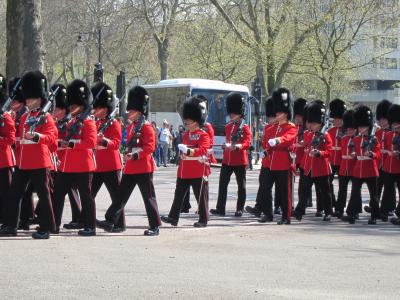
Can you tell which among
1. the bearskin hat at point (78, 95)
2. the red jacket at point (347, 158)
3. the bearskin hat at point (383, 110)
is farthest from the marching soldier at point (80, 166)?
the bearskin hat at point (383, 110)

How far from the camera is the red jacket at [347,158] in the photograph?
14531 millimetres

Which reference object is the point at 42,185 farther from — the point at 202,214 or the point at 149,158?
the point at 202,214

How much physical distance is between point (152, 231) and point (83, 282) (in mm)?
3630

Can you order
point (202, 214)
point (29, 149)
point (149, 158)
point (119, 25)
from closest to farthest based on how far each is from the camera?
point (29, 149) → point (149, 158) → point (202, 214) → point (119, 25)

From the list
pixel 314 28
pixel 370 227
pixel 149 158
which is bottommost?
pixel 370 227

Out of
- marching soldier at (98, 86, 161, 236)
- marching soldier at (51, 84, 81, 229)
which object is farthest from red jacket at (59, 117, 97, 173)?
marching soldier at (98, 86, 161, 236)

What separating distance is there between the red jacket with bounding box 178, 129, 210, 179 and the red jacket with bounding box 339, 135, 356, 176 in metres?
2.60

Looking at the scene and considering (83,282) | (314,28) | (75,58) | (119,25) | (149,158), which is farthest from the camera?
(75,58)

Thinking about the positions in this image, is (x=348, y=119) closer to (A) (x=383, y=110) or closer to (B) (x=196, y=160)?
(A) (x=383, y=110)

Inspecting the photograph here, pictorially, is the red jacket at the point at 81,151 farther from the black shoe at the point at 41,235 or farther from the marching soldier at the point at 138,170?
the black shoe at the point at 41,235

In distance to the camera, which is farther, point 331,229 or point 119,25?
point 119,25

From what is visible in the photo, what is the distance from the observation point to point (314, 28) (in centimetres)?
3491

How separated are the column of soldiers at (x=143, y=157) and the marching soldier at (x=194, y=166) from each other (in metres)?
0.01

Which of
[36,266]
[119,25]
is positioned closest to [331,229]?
[36,266]
